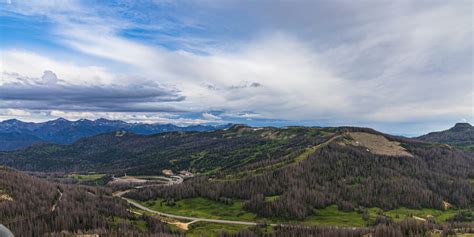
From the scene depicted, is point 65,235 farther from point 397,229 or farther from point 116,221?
point 397,229

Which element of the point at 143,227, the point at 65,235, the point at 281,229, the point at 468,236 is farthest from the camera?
the point at 143,227

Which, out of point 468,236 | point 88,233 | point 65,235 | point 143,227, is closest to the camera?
point 468,236

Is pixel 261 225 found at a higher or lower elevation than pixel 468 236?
lower

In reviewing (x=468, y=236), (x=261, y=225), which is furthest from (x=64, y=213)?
(x=468, y=236)

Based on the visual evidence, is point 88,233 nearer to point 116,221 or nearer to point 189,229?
point 116,221

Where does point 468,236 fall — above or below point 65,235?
above

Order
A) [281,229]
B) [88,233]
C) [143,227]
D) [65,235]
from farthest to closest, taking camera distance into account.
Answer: [143,227]
[281,229]
[88,233]
[65,235]

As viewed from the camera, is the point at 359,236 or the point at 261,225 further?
the point at 261,225

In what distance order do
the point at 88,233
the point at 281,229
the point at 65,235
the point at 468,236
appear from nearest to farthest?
the point at 468,236 → the point at 65,235 → the point at 88,233 → the point at 281,229

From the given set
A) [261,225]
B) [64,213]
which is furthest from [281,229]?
[64,213]
